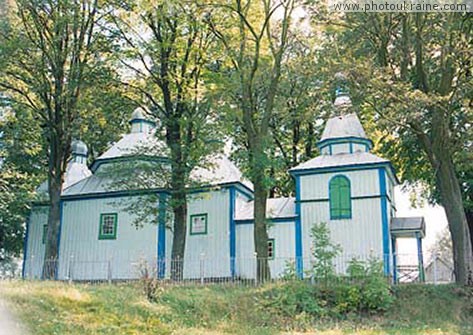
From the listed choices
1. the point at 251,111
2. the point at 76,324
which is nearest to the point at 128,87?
the point at 251,111

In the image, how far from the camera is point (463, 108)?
21344 millimetres

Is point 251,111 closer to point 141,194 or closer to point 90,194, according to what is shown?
point 141,194

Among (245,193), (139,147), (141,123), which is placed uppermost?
(141,123)

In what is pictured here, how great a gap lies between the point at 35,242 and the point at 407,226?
52.1 ft

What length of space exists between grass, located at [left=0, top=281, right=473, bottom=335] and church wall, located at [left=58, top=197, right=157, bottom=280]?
24.0 ft

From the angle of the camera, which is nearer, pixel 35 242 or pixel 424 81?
pixel 424 81

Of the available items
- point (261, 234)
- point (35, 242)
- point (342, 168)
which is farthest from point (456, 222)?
point (35, 242)

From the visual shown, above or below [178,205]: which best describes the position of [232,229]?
below

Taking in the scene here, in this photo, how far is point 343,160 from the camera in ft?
76.6

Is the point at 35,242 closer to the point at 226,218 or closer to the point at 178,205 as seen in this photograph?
the point at 178,205

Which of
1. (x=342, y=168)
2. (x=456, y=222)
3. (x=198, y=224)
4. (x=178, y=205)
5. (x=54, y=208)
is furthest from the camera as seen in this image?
(x=198, y=224)

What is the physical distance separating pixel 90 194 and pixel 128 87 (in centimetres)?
486

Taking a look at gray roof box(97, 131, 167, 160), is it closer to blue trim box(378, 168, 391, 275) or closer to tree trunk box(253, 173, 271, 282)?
tree trunk box(253, 173, 271, 282)

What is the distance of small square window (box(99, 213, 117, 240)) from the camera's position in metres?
25.1
